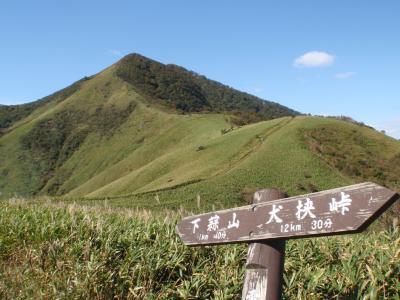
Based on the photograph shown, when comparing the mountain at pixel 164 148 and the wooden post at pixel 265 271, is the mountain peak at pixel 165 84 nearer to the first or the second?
the mountain at pixel 164 148

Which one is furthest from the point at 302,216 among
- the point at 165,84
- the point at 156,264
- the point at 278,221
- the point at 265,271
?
the point at 165,84

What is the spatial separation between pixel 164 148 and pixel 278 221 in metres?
76.5

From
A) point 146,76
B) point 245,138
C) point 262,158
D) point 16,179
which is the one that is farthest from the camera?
point 146,76

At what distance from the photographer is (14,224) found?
30.5ft

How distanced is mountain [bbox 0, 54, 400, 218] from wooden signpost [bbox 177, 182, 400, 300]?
3.18 m

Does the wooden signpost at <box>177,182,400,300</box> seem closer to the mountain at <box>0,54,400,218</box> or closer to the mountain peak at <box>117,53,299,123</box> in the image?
the mountain at <box>0,54,400,218</box>

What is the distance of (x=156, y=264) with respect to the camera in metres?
7.48

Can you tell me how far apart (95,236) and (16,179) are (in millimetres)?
103236

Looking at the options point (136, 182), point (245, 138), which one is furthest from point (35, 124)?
point (245, 138)

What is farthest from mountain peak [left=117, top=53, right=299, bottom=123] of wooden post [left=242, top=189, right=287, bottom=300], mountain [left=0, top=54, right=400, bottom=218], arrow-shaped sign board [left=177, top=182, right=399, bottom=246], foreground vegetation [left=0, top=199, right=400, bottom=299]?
wooden post [left=242, top=189, right=287, bottom=300]

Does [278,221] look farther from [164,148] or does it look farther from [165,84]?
[165,84]

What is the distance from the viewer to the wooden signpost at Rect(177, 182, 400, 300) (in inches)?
145

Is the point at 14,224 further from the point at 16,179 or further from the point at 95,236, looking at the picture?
the point at 16,179

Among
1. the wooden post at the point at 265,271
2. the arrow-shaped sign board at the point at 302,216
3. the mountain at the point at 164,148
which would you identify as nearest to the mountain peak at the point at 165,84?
the mountain at the point at 164,148
